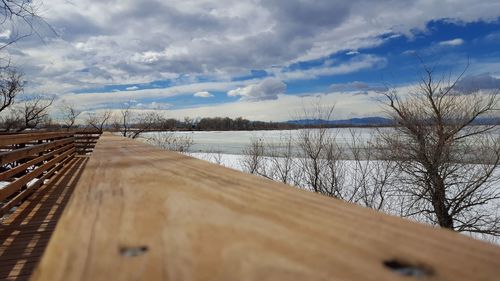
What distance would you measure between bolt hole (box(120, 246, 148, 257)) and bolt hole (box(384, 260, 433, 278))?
1.16 ft

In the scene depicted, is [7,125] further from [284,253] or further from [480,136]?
[284,253]

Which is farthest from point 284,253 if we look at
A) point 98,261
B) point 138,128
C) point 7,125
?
point 138,128

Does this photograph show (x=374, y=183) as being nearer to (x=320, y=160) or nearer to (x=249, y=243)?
(x=320, y=160)

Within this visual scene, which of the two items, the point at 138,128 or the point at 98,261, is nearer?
the point at 98,261

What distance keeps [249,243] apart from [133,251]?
177 millimetres

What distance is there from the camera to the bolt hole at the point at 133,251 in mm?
550

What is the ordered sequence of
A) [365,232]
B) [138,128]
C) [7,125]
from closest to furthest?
[365,232] → [7,125] → [138,128]

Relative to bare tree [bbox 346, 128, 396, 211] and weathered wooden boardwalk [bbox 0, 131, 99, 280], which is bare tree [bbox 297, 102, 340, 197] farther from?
weathered wooden boardwalk [bbox 0, 131, 99, 280]

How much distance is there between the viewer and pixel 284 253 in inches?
21.1

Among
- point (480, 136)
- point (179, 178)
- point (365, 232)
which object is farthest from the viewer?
point (480, 136)

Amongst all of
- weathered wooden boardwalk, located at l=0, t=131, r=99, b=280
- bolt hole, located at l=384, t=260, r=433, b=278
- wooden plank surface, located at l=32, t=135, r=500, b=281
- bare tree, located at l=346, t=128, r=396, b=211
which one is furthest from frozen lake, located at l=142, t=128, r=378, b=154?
bolt hole, located at l=384, t=260, r=433, b=278

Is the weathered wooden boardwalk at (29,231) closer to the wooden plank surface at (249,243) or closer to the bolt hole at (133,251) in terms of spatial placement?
the wooden plank surface at (249,243)

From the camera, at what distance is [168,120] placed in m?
34.7

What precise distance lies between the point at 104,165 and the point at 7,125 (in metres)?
26.2
